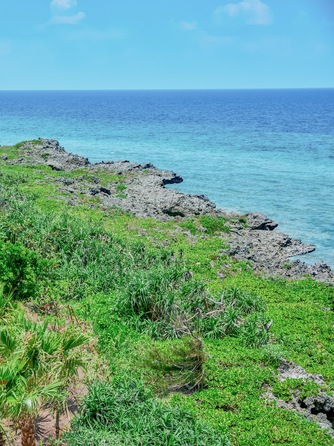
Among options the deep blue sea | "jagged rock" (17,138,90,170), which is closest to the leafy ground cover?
the deep blue sea

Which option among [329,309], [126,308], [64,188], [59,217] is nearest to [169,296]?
[126,308]

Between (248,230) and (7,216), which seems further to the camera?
(248,230)

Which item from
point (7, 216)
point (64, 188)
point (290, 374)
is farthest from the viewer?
point (64, 188)

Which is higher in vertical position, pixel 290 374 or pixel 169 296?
pixel 169 296

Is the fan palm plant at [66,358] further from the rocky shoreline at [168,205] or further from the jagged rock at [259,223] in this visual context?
the jagged rock at [259,223]

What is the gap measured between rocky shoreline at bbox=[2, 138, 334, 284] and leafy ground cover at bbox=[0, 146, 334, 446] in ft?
5.65

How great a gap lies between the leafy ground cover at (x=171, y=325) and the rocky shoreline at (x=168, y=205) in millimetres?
1721

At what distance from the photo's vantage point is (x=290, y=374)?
12242 millimetres

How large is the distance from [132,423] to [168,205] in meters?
20.6

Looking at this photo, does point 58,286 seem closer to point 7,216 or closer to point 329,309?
point 7,216

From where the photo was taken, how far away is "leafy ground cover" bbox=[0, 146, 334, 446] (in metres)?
9.74

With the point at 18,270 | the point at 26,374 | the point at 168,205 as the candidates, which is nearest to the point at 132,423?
the point at 26,374

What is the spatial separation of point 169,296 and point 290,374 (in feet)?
13.1

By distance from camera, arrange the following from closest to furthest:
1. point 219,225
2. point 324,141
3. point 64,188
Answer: point 219,225 < point 64,188 < point 324,141
